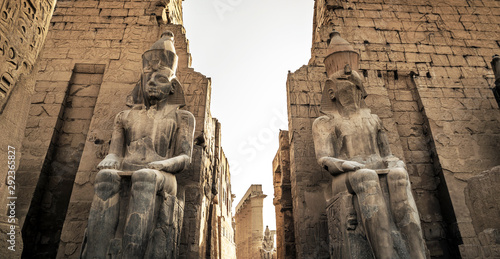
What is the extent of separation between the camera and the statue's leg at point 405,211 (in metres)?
2.70

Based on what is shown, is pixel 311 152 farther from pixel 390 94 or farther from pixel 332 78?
pixel 390 94

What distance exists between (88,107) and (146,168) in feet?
8.90

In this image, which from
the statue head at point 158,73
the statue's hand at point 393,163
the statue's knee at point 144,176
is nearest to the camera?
the statue's knee at point 144,176

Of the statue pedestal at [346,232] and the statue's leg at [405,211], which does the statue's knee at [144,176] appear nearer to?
the statue pedestal at [346,232]

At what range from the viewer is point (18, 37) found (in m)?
2.16

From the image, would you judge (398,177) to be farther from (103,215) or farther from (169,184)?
(103,215)

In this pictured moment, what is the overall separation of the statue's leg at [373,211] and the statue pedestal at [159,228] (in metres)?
1.81

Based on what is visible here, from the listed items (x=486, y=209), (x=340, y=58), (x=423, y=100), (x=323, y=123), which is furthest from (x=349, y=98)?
(x=423, y=100)

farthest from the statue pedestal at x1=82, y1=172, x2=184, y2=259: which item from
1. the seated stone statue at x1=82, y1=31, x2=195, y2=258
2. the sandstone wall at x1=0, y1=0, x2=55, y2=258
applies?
the sandstone wall at x1=0, y1=0, x2=55, y2=258

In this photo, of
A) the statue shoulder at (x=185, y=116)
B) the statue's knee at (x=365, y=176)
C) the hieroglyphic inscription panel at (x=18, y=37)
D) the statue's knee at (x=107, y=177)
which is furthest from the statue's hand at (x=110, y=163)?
the statue's knee at (x=365, y=176)

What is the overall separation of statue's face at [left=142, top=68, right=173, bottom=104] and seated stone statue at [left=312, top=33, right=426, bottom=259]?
1861 mm

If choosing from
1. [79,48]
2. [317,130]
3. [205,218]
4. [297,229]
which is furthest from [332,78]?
[79,48]

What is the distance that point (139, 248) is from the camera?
2561mm

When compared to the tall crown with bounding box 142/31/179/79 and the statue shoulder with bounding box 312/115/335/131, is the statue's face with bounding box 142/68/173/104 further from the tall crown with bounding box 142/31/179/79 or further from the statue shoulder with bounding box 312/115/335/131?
the statue shoulder with bounding box 312/115/335/131
